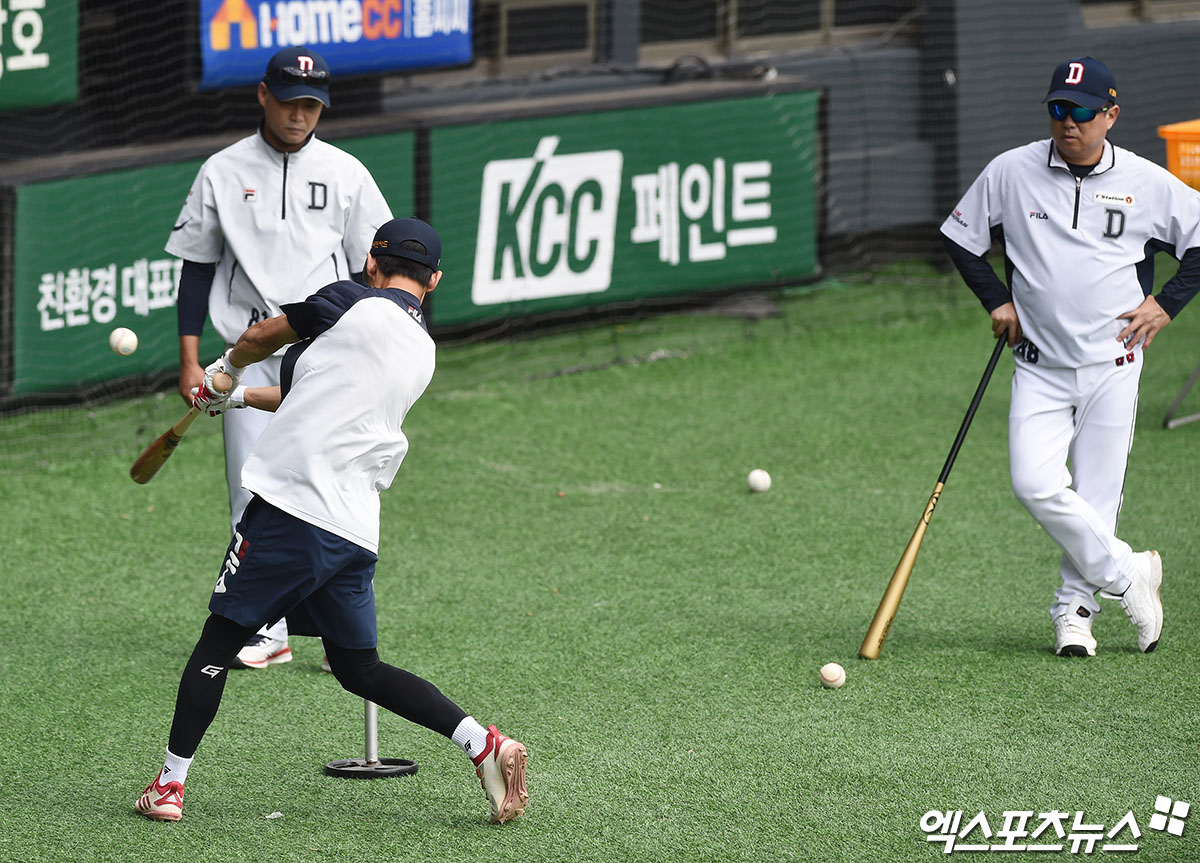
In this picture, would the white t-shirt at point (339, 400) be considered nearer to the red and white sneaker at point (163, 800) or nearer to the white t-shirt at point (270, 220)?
the red and white sneaker at point (163, 800)

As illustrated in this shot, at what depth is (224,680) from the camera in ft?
14.7

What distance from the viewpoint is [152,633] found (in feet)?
20.6

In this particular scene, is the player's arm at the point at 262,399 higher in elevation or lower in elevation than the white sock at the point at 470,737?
higher

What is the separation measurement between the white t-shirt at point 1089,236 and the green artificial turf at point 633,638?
1.23 m

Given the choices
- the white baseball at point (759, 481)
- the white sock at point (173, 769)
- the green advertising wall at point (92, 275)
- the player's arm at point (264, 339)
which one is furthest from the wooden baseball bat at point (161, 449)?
the green advertising wall at point (92, 275)

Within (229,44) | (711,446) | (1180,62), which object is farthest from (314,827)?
(1180,62)

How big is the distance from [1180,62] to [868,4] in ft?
10.1

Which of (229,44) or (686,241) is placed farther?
(686,241)

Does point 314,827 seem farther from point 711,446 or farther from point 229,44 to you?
point 229,44

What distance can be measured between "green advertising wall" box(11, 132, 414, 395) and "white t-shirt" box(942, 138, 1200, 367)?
17.6 ft

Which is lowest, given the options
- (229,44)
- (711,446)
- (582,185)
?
(711,446)

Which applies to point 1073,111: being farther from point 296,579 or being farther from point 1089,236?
point 296,579

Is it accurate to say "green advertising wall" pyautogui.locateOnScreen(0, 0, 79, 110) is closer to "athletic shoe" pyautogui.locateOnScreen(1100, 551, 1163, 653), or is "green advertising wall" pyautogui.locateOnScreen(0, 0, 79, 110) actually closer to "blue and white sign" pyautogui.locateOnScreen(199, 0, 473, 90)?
"blue and white sign" pyautogui.locateOnScreen(199, 0, 473, 90)

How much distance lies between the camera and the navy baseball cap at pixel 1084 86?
18.4 ft
